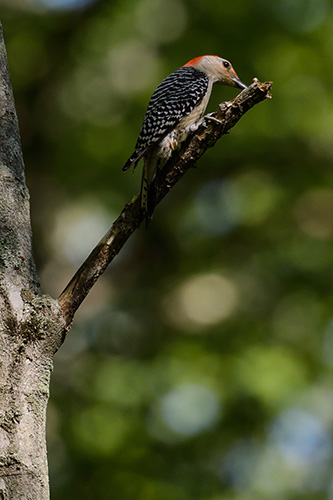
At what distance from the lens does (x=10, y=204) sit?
2.47m

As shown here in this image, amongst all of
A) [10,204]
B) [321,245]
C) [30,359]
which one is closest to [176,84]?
[10,204]

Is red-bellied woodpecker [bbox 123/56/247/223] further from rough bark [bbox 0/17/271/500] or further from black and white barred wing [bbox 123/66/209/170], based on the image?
rough bark [bbox 0/17/271/500]

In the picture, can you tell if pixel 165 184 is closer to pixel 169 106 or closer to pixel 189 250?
pixel 169 106

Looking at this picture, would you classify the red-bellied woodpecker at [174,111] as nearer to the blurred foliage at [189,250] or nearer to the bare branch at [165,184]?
the bare branch at [165,184]

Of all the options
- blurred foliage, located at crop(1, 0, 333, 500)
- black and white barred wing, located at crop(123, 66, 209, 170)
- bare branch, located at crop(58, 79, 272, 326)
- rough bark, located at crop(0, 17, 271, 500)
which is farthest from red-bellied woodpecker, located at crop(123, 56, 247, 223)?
blurred foliage, located at crop(1, 0, 333, 500)

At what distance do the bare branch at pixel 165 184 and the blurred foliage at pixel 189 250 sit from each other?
16.2 feet

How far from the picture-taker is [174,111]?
4.94 m

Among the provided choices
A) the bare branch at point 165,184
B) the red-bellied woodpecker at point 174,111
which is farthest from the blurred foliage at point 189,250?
the bare branch at point 165,184

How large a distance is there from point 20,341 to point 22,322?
7cm

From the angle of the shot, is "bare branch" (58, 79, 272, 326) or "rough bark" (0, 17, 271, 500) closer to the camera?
"rough bark" (0, 17, 271, 500)

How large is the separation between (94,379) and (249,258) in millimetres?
2660

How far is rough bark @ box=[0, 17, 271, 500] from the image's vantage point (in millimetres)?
2100

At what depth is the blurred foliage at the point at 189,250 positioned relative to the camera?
26.3ft

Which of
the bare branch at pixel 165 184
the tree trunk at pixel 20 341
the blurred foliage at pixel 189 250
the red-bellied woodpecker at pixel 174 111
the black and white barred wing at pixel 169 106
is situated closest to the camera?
the tree trunk at pixel 20 341
